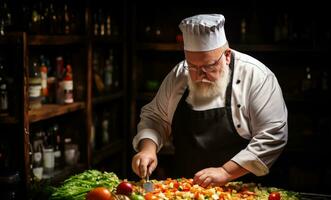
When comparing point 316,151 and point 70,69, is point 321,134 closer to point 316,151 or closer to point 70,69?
point 316,151

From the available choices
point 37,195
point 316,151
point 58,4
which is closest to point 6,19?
point 58,4

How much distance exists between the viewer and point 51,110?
328cm

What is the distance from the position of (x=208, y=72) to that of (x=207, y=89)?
0.15 metres

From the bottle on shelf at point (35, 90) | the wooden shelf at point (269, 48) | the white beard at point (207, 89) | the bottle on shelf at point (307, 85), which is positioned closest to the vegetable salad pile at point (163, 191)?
the white beard at point (207, 89)

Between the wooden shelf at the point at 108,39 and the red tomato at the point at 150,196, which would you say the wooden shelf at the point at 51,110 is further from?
the red tomato at the point at 150,196

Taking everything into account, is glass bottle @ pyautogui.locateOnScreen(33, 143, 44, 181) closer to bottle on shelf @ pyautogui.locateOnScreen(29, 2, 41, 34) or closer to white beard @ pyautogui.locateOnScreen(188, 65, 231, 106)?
bottle on shelf @ pyautogui.locateOnScreen(29, 2, 41, 34)

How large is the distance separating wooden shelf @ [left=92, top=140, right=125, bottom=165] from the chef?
3.88 feet

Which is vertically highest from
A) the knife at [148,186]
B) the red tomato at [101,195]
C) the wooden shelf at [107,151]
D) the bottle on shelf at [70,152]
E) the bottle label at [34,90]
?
the bottle label at [34,90]

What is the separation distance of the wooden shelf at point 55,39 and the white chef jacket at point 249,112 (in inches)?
30.2

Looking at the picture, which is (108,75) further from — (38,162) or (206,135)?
(206,135)

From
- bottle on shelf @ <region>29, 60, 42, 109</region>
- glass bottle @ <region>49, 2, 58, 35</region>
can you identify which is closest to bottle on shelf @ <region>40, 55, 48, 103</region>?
bottle on shelf @ <region>29, 60, 42, 109</region>

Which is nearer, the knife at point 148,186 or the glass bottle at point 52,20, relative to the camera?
the knife at point 148,186

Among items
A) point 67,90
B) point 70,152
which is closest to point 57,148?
point 70,152

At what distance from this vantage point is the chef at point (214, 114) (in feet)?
7.99
